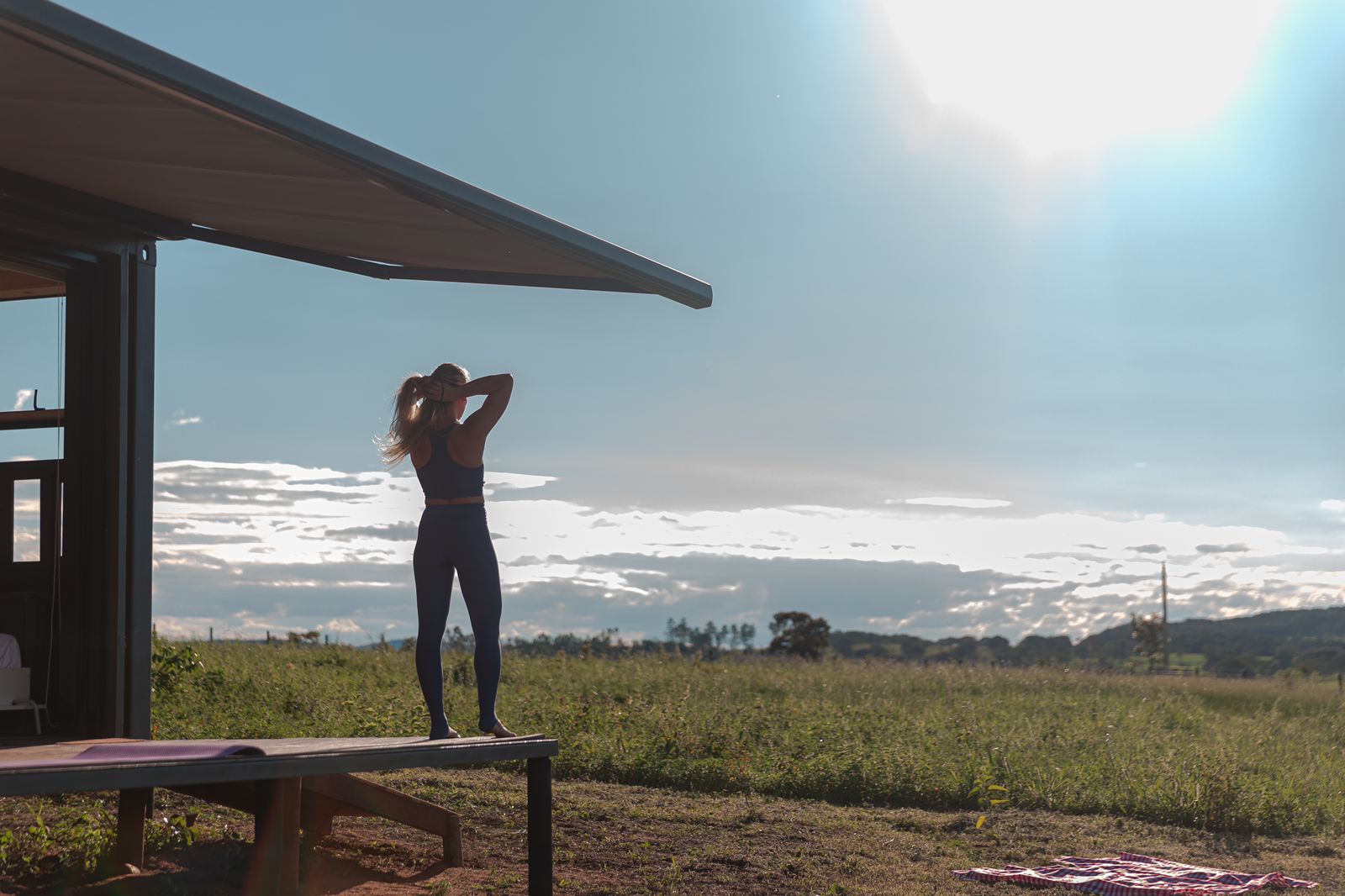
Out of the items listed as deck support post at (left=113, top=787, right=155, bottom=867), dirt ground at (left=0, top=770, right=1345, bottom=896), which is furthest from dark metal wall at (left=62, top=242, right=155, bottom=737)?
dirt ground at (left=0, top=770, right=1345, bottom=896)

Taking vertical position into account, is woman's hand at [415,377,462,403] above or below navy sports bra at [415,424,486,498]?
above

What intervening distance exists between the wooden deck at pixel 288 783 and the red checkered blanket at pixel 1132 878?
2.93 metres

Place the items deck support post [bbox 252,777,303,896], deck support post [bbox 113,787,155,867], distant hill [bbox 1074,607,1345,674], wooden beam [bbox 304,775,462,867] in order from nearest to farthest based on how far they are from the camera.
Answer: deck support post [bbox 252,777,303,896]
wooden beam [bbox 304,775,462,867]
deck support post [bbox 113,787,155,867]
distant hill [bbox 1074,607,1345,674]

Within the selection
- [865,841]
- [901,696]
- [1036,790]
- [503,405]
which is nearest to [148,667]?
[503,405]

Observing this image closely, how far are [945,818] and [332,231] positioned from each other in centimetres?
606

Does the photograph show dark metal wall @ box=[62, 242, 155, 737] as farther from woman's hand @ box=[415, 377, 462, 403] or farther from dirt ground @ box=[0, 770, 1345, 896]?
woman's hand @ box=[415, 377, 462, 403]

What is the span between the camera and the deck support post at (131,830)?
19.4ft

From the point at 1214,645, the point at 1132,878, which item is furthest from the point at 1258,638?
the point at 1132,878

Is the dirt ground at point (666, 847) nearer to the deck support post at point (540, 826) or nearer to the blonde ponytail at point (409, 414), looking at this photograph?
the deck support post at point (540, 826)

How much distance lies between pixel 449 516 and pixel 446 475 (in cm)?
19

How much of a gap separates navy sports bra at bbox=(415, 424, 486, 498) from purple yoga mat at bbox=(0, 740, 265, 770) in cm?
158

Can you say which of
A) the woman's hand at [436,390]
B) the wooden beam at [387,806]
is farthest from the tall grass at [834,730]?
the woman's hand at [436,390]

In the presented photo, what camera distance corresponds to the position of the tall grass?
9805mm

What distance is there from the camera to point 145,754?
4.00 metres
